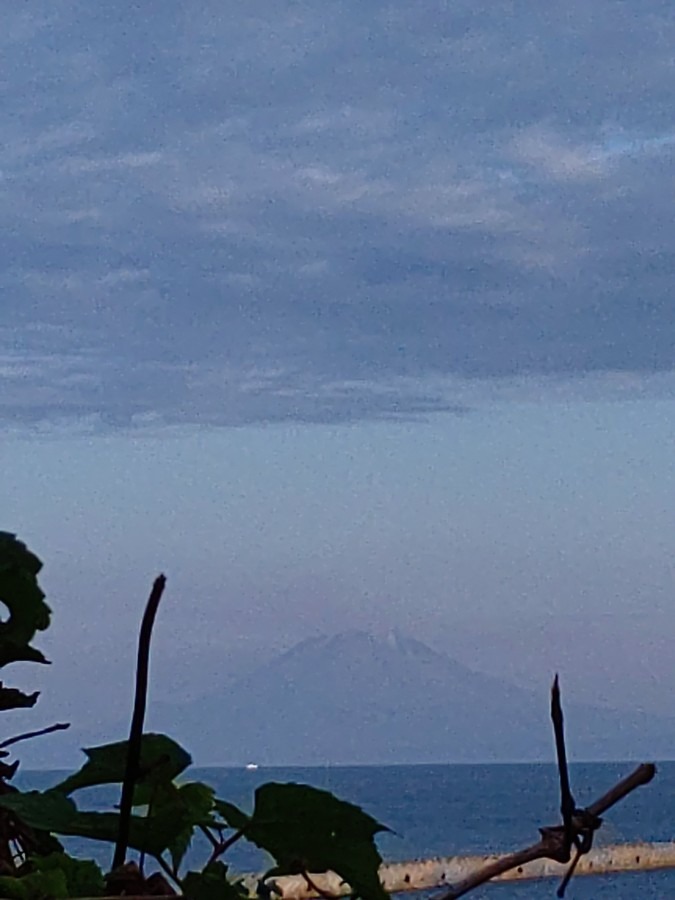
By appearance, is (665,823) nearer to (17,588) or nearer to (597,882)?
(597,882)

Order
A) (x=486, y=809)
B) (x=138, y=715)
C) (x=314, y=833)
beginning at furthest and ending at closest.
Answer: (x=486, y=809)
(x=314, y=833)
(x=138, y=715)

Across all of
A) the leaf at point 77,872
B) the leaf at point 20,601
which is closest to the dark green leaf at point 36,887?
the leaf at point 77,872

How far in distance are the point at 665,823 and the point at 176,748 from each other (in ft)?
245

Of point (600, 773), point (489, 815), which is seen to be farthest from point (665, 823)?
point (600, 773)

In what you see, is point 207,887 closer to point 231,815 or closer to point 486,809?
point 231,815

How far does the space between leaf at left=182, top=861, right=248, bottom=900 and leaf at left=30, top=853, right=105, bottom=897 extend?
0.15 feet

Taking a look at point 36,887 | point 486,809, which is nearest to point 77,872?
point 36,887

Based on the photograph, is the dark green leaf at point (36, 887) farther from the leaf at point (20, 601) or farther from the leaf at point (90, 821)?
the leaf at point (20, 601)

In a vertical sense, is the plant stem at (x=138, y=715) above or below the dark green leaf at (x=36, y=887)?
above

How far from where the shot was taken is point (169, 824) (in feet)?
1.91

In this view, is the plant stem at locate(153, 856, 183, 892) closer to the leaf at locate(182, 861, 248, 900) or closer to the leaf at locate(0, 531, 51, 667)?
the leaf at locate(182, 861, 248, 900)

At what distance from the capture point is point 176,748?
25.3 inches

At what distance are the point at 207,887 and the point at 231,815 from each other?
1.6 inches

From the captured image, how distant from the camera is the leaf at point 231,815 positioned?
604mm
